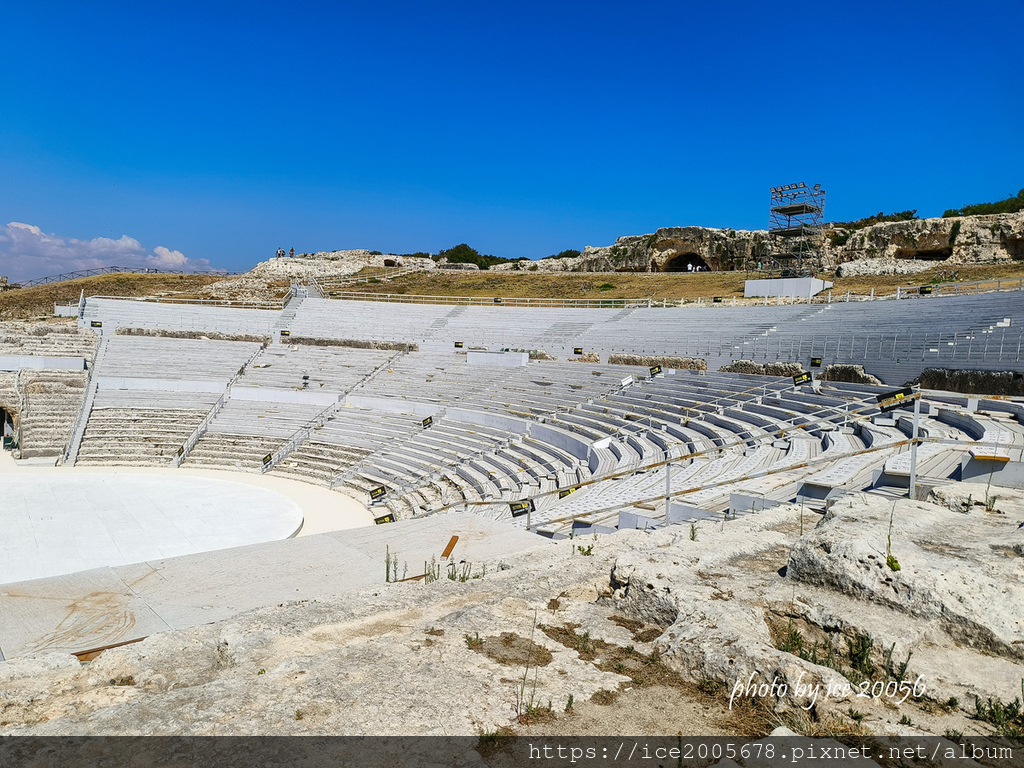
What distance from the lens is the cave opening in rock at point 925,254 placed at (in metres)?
38.7

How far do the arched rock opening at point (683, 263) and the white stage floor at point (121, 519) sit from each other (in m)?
42.7

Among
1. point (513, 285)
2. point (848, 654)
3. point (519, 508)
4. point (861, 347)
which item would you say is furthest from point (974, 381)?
point (513, 285)

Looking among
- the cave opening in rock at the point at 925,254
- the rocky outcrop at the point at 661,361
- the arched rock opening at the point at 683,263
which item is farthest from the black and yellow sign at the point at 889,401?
the arched rock opening at the point at 683,263

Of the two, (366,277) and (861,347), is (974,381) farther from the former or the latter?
(366,277)

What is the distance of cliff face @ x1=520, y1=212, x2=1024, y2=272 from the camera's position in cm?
3681

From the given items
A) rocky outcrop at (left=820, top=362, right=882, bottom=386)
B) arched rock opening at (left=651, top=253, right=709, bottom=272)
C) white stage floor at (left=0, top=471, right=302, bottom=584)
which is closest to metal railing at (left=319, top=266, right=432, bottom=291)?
arched rock opening at (left=651, top=253, right=709, bottom=272)

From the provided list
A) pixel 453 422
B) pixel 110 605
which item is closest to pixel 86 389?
pixel 453 422

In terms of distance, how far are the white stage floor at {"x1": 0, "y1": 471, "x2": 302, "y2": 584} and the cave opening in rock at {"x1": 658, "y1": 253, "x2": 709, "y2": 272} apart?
141 ft

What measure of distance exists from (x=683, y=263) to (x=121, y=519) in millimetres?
49470

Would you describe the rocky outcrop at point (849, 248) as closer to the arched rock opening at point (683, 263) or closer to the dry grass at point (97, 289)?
the arched rock opening at point (683, 263)

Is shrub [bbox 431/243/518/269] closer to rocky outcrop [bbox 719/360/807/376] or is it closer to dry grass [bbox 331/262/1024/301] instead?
dry grass [bbox 331/262/1024/301]

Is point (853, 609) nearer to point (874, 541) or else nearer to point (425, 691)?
point (874, 541)

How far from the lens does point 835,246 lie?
44062 millimetres

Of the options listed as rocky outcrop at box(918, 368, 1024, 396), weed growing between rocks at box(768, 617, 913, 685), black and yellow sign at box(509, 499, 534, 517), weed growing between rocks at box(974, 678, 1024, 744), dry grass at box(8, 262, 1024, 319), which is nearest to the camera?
weed growing between rocks at box(974, 678, 1024, 744)
